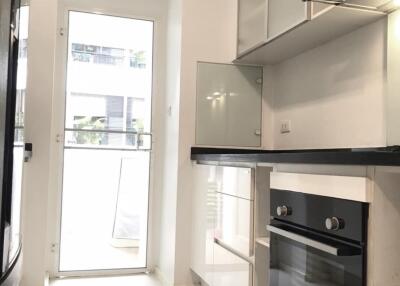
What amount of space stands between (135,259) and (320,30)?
2.52 m

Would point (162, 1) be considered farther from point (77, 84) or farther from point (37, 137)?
point (37, 137)

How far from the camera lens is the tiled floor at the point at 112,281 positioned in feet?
11.1

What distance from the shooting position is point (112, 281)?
3.46m

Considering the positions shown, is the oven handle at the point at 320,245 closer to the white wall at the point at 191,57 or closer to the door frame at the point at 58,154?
the white wall at the point at 191,57

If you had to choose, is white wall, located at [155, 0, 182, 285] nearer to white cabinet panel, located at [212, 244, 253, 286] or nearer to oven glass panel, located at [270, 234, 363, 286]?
white cabinet panel, located at [212, 244, 253, 286]

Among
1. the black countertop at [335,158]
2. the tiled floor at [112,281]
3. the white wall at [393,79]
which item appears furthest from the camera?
the tiled floor at [112,281]

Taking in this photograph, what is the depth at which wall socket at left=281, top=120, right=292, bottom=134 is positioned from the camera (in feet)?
10.2

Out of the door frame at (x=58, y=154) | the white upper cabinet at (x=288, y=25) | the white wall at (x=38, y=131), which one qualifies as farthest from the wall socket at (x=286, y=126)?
the door frame at (x=58, y=154)

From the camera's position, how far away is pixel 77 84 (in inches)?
143

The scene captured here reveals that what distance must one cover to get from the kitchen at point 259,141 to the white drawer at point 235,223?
0.01m

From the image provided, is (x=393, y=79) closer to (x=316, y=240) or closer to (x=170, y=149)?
(x=316, y=240)

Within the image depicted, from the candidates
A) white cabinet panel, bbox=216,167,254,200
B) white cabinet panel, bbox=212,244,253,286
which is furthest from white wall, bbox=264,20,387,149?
white cabinet panel, bbox=212,244,253,286

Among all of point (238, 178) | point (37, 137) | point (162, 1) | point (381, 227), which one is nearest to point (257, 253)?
point (238, 178)

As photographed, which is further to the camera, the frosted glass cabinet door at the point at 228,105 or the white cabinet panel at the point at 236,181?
the frosted glass cabinet door at the point at 228,105
